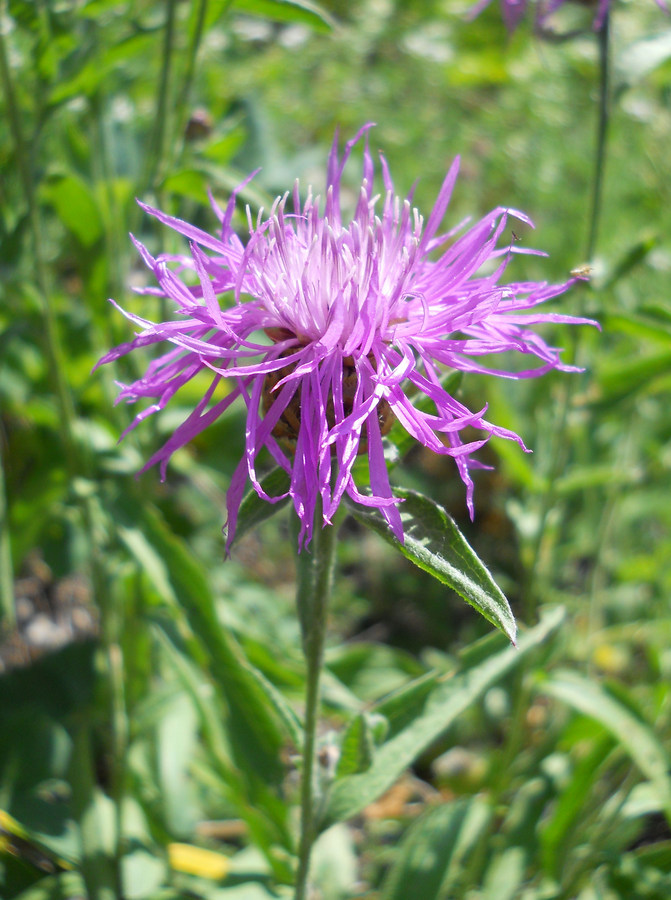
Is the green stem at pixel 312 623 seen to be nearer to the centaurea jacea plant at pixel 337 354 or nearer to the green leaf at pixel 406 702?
the centaurea jacea plant at pixel 337 354

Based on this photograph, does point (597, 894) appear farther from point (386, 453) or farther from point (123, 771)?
point (386, 453)

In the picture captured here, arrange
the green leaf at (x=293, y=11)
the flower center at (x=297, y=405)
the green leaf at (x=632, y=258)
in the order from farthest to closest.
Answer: the green leaf at (x=632, y=258), the green leaf at (x=293, y=11), the flower center at (x=297, y=405)

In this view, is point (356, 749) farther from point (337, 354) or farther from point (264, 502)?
point (337, 354)

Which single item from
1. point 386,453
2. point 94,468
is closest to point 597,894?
point 386,453

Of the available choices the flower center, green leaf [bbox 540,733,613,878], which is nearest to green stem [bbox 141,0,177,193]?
the flower center

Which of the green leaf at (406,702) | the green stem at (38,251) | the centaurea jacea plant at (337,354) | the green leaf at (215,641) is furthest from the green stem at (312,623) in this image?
the green stem at (38,251)
